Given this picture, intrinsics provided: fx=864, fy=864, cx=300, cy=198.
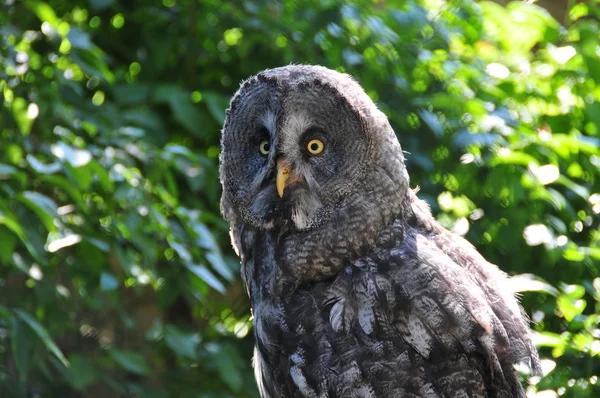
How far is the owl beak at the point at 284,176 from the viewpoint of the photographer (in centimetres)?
227

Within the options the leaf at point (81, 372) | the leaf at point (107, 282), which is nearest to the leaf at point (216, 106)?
the leaf at point (107, 282)

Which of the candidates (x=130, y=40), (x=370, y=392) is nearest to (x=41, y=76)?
(x=130, y=40)

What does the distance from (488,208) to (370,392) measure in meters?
1.39

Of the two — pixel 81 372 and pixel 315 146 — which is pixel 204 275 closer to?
pixel 81 372

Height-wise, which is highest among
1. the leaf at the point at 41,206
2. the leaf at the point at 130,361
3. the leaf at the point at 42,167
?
the leaf at the point at 41,206

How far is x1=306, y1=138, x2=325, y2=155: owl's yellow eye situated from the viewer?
7.52 ft

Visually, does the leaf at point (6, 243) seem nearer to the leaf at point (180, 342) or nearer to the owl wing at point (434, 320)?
the owl wing at point (434, 320)

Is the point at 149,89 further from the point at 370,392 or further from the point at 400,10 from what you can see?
the point at 370,392

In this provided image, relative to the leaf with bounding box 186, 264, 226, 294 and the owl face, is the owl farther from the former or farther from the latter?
the leaf with bounding box 186, 264, 226, 294

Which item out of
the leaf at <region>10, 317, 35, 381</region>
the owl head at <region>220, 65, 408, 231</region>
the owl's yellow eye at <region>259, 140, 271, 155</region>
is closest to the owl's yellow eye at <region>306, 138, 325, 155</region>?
the owl head at <region>220, 65, 408, 231</region>

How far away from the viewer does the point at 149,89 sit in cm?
346

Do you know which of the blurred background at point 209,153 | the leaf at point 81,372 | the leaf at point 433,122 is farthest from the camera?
the leaf at point 433,122

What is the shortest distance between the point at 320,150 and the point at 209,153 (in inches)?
61.4

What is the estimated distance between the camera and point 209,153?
3.79m
